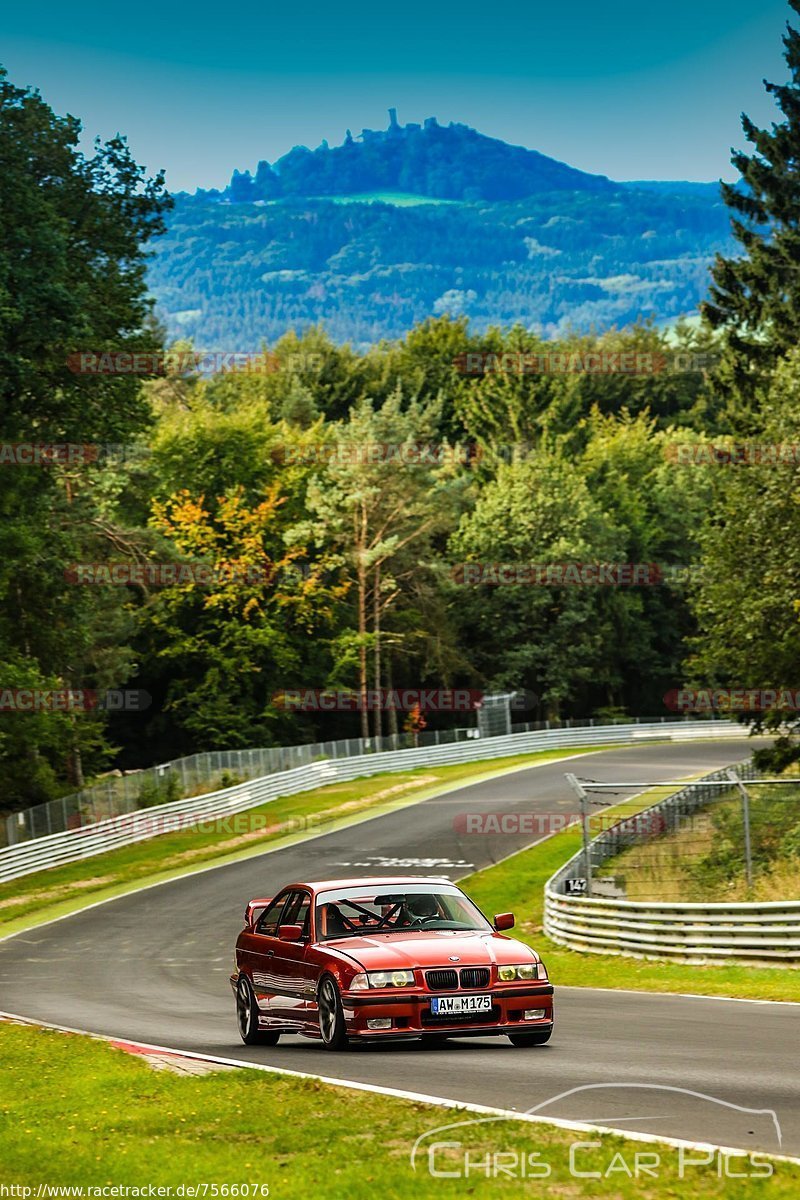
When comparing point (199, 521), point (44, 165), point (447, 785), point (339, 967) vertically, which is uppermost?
point (44, 165)

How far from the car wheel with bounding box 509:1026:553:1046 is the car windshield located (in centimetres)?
102

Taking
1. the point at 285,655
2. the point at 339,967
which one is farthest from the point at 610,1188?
the point at 285,655

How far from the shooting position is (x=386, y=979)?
11930 millimetres

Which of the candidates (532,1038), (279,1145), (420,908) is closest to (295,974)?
(420,908)

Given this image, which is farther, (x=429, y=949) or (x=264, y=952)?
(x=264, y=952)

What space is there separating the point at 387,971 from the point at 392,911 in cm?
144

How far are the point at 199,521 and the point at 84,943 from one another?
148 feet

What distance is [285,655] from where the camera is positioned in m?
72.9

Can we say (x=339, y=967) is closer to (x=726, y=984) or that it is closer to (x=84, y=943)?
(x=726, y=984)

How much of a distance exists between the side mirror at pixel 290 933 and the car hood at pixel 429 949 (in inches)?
21.8

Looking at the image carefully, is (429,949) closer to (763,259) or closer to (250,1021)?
(250,1021)
